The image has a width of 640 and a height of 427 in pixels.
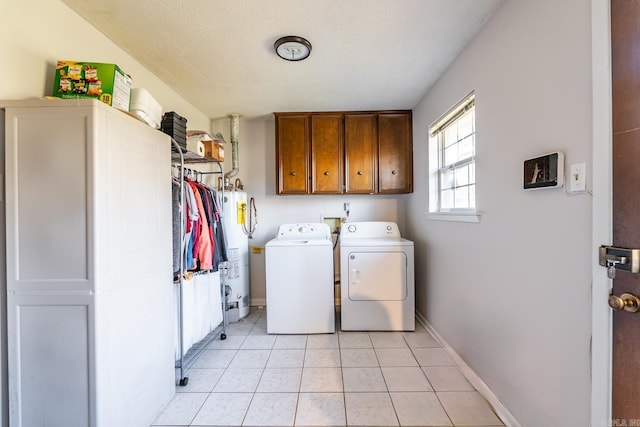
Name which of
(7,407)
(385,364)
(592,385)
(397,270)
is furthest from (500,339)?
(7,407)

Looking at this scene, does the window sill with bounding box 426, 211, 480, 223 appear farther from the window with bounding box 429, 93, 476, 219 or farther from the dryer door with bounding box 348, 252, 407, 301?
the dryer door with bounding box 348, 252, 407, 301

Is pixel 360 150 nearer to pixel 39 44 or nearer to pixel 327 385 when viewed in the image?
pixel 327 385

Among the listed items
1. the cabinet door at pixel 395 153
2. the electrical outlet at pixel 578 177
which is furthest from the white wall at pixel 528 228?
the cabinet door at pixel 395 153

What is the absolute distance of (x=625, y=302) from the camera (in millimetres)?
834

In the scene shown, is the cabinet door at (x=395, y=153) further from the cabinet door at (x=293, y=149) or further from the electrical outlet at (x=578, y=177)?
the electrical outlet at (x=578, y=177)

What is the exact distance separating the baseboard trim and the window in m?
1.06

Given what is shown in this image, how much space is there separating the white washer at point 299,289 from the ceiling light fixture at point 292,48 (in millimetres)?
1521

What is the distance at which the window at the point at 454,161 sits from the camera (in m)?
1.96

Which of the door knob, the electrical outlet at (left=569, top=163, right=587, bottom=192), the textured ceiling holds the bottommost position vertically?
the door knob

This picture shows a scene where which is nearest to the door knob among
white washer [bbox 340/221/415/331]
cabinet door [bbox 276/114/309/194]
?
white washer [bbox 340/221/415/331]

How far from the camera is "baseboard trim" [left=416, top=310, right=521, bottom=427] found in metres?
1.43

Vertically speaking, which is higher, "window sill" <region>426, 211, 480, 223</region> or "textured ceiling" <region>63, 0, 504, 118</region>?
"textured ceiling" <region>63, 0, 504, 118</region>

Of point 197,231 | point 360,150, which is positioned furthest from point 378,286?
point 197,231

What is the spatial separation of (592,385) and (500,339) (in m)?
0.56
